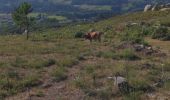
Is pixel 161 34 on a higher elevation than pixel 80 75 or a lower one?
lower

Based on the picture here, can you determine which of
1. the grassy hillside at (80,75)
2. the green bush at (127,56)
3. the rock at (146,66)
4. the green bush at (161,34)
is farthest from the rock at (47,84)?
the green bush at (161,34)

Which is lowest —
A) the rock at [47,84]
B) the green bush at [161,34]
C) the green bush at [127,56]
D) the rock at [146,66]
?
the green bush at [161,34]

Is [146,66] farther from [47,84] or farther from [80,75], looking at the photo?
[47,84]

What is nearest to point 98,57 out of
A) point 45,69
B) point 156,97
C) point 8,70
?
point 45,69

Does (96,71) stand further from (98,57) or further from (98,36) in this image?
(98,36)

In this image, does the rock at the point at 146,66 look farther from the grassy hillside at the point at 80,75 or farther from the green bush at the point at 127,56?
the green bush at the point at 127,56

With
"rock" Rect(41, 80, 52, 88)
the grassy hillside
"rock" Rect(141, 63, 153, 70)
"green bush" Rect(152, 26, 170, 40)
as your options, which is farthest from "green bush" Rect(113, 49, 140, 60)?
"green bush" Rect(152, 26, 170, 40)

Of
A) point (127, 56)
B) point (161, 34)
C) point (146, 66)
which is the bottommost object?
point (161, 34)

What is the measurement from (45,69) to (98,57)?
5.58 metres

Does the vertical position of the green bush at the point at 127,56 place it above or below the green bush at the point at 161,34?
above

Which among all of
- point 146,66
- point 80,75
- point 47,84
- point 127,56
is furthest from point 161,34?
point 47,84

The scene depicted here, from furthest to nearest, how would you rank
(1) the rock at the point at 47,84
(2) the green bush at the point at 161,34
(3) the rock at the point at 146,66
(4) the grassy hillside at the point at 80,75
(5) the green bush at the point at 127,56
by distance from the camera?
(2) the green bush at the point at 161,34
(5) the green bush at the point at 127,56
(3) the rock at the point at 146,66
(1) the rock at the point at 47,84
(4) the grassy hillside at the point at 80,75

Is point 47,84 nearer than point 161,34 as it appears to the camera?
Yes

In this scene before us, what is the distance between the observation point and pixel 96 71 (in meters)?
23.7
